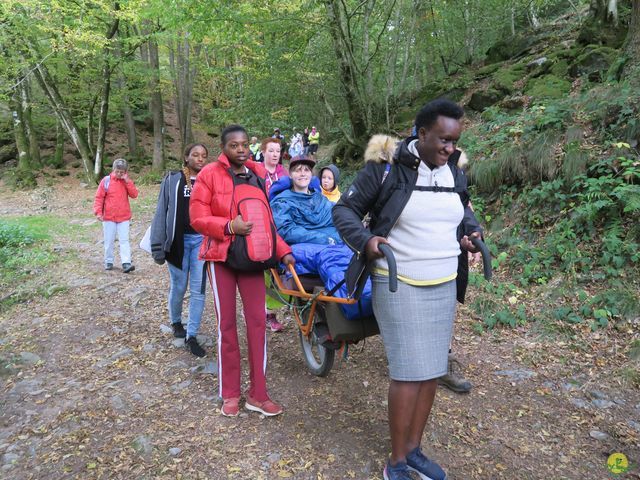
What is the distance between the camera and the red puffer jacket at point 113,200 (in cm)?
791

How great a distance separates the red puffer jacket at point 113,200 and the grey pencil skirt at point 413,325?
6.56 meters

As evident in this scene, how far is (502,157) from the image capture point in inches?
295

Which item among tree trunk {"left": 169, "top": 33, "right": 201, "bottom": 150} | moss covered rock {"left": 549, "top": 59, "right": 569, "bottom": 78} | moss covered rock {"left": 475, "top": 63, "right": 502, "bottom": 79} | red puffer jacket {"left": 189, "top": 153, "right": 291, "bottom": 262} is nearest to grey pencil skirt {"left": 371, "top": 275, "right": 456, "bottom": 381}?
red puffer jacket {"left": 189, "top": 153, "right": 291, "bottom": 262}

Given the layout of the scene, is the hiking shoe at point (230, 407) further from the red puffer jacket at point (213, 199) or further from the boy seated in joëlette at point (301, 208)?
the boy seated in joëlette at point (301, 208)

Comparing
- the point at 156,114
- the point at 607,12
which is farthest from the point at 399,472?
the point at 156,114

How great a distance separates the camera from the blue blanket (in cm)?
331

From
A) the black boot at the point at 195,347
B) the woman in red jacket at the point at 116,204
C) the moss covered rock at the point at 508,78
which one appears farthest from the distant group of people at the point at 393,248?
the moss covered rock at the point at 508,78

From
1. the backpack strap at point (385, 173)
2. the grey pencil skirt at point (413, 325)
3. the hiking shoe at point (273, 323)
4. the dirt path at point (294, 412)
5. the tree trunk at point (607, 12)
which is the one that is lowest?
the dirt path at point (294, 412)

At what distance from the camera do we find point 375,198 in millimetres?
2607

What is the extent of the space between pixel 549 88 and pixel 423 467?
8726mm

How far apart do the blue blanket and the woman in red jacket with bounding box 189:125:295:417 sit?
298 mm

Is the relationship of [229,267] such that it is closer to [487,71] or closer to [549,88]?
[549,88]

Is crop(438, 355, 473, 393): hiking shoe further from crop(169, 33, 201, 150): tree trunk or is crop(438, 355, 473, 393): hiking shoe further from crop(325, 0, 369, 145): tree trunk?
crop(169, 33, 201, 150): tree trunk

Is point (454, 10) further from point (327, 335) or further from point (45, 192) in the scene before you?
point (45, 192)
